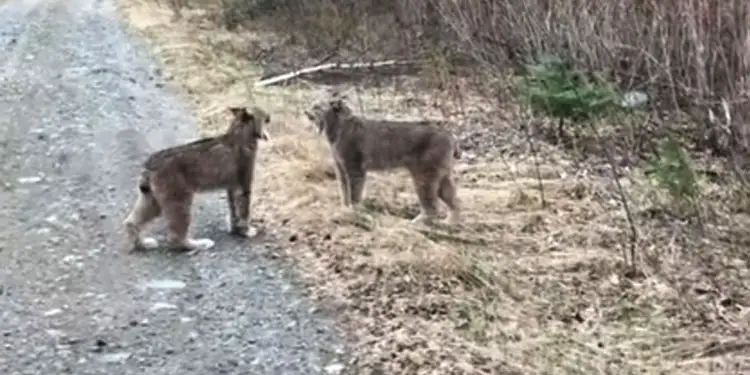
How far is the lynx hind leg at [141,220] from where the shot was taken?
7879mm

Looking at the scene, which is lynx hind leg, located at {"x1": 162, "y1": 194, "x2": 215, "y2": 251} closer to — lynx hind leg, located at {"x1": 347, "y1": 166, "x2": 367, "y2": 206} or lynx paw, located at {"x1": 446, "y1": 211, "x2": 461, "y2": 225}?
lynx hind leg, located at {"x1": 347, "y1": 166, "x2": 367, "y2": 206}

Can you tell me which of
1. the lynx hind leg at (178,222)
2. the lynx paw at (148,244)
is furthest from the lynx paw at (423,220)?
the lynx paw at (148,244)

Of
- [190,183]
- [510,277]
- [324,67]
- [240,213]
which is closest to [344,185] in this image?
[240,213]

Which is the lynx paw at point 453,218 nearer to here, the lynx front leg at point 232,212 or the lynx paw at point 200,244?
the lynx front leg at point 232,212

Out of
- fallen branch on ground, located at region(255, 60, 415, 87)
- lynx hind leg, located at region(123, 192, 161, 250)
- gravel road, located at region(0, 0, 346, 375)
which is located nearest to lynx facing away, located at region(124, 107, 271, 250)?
lynx hind leg, located at region(123, 192, 161, 250)

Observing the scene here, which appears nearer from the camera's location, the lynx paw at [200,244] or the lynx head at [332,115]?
the lynx paw at [200,244]

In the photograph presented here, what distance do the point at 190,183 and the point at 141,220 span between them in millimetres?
341

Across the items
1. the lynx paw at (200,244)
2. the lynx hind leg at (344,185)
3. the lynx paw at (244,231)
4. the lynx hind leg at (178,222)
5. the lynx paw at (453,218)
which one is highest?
the lynx hind leg at (178,222)

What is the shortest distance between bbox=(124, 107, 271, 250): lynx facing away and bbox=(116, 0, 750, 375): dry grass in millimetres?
315

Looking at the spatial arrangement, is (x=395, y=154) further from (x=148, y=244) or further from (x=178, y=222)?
(x=148, y=244)

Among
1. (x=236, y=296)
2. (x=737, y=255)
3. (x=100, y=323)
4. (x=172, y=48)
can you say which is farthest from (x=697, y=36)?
(x=172, y=48)

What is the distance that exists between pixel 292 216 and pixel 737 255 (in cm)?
262

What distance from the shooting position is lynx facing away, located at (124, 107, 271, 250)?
779cm

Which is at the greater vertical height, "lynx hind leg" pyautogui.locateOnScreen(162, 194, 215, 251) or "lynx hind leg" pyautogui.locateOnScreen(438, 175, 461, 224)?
"lynx hind leg" pyautogui.locateOnScreen(162, 194, 215, 251)
